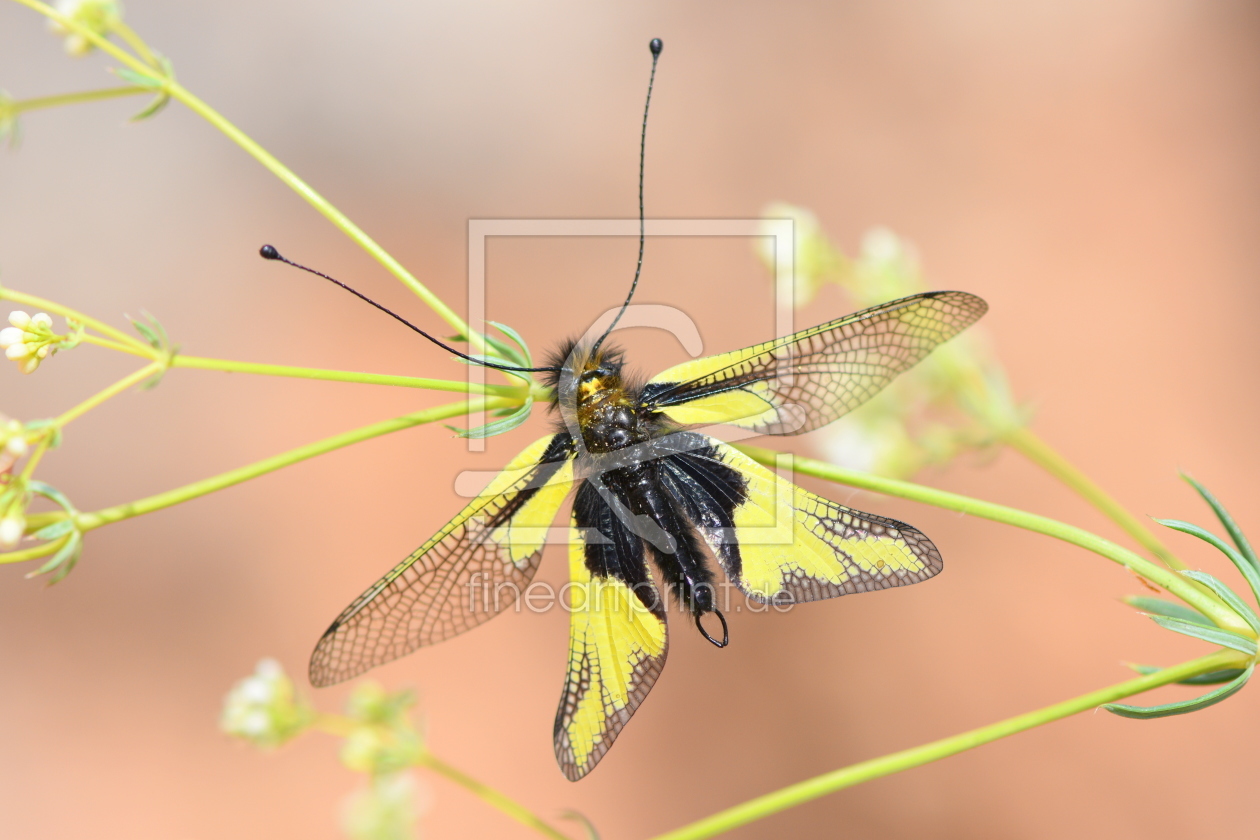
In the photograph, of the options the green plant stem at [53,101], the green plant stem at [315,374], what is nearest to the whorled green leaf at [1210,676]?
the green plant stem at [315,374]

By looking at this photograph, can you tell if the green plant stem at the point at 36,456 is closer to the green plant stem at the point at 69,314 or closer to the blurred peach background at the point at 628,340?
the green plant stem at the point at 69,314

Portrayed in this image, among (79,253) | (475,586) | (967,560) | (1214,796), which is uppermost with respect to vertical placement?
(79,253)

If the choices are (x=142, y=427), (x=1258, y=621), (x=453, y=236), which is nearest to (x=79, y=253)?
(x=142, y=427)

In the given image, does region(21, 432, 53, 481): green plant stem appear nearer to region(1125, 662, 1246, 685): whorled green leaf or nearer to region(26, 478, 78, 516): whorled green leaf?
region(26, 478, 78, 516): whorled green leaf

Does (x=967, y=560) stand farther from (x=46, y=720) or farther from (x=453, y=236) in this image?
(x=46, y=720)

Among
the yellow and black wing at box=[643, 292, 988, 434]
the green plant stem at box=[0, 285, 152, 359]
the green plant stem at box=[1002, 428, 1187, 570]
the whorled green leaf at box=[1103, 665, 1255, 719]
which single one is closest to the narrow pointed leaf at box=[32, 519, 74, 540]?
the green plant stem at box=[0, 285, 152, 359]

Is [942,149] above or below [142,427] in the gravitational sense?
above

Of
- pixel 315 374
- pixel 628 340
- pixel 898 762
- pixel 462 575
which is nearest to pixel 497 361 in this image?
pixel 315 374
